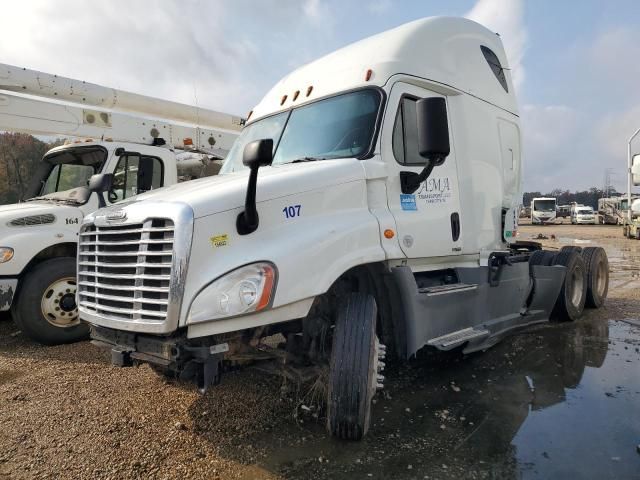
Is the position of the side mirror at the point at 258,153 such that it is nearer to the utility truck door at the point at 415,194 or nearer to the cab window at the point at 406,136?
the utility truck door at the point at 415,194

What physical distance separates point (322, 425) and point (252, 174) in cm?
200

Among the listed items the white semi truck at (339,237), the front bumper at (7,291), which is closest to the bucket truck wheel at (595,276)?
the white semi truck at (339,237)

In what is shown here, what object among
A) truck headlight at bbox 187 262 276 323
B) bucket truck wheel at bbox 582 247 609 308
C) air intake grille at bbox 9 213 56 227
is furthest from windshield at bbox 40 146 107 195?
bucket truck wheel at bbox 582 247 609 308

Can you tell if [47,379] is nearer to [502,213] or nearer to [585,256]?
[502,213]

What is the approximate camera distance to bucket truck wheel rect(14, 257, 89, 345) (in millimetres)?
5535

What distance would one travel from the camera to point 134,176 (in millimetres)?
6730

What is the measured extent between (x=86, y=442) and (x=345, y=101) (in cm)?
336

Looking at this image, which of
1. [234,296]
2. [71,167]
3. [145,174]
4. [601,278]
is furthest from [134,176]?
[601,278]

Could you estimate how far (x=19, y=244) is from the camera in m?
5.52

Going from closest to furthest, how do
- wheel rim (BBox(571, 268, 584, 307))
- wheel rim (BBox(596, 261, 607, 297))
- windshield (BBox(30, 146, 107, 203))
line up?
windshield (BBox(30, 146, 107, 203)) < wheel rim (BBox(571, 268, 584, 307)) < wheel rim (BBox(596, 261, 607, 297))

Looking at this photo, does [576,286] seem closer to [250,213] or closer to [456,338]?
[456,338]

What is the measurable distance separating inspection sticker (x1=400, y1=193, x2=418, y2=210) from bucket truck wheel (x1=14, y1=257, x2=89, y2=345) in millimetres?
4321

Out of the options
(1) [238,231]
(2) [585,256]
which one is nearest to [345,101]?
(1) [238,231]

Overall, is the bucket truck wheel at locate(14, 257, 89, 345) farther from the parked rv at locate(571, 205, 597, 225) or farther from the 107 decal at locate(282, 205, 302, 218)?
the parked rv at locate(571, 205, 597, 225)
